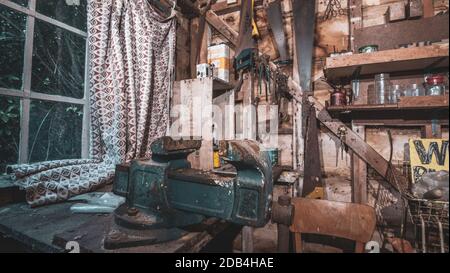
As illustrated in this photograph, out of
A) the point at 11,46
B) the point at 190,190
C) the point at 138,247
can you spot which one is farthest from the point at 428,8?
the point at 11,46

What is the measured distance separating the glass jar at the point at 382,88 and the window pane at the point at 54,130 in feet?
8.40

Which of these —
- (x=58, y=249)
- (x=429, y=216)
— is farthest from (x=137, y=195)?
(x=429, y=216)

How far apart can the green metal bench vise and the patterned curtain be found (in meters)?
0.81

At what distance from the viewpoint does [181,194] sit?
986 mm

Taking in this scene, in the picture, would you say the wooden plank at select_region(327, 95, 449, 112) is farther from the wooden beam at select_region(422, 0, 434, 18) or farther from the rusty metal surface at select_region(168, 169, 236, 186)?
the wooden beam at select_region(422, 0, 434, 18)

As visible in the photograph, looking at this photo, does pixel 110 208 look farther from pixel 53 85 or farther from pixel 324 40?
pixel 324 40

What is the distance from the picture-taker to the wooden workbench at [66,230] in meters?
0.91

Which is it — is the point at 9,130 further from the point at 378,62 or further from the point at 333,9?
the point at 333,9

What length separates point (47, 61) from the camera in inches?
75.0

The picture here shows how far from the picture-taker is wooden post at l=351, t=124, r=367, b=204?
2.07 m

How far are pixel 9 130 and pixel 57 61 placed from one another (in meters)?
0.69

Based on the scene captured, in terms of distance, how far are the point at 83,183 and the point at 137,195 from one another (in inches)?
34.7

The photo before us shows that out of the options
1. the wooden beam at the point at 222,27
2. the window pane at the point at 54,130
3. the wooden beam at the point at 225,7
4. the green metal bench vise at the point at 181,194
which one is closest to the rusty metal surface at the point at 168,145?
the green metal bench vise at the point at 181,194

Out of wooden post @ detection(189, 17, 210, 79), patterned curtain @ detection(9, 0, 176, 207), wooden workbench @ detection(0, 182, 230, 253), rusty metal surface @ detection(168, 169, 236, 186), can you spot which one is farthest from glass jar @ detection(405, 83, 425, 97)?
wooden post @ detection(189, 17, 210, 79)
